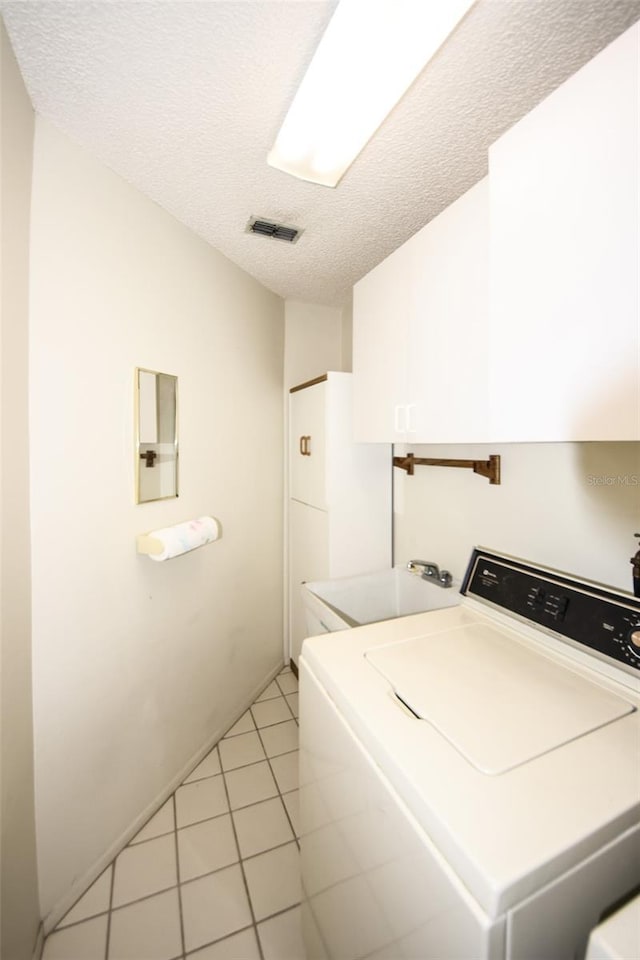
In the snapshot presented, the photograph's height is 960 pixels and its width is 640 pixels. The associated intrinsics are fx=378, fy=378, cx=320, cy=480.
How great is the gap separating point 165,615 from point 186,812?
2.79 feet

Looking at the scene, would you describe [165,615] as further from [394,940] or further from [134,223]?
[134,223]

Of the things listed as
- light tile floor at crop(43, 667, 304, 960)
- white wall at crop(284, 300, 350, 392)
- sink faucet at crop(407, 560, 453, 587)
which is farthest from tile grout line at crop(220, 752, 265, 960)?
white wall at crop(284, 300, 350, 392)

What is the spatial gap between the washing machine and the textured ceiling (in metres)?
1.36

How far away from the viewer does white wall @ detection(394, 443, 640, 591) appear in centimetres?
108

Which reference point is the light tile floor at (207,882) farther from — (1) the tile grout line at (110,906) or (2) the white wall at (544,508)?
(2) the white wall at (544,508)

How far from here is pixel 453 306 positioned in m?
1.17

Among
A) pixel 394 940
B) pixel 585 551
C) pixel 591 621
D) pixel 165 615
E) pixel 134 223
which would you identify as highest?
pixel 134 223

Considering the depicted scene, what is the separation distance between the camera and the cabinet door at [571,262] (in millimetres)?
688

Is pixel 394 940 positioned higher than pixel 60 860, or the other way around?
pixel 394 940

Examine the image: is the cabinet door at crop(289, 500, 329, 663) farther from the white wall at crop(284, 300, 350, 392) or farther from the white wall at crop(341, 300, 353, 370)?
the white wall at crop(341, 300, 353, 370)

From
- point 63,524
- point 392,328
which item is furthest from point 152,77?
point 63,524

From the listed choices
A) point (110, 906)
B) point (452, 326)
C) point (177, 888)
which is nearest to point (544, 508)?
point (452, 326)

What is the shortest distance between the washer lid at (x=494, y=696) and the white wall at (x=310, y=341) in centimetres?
199

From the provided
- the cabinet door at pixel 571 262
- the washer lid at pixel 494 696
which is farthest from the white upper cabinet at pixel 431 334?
the washer lid at pixel 494 696
